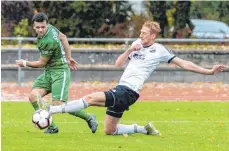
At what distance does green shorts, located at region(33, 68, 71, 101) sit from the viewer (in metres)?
13.0

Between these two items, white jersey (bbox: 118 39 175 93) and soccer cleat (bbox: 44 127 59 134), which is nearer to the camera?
white jersey (bbox: 118 39 175 93)

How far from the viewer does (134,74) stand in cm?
1241

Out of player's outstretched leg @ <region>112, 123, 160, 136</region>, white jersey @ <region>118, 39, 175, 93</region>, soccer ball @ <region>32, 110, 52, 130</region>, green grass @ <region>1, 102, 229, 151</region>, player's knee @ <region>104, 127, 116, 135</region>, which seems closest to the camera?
green grass @ <region>1, 102, 229, 151</region>

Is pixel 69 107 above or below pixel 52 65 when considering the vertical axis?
below

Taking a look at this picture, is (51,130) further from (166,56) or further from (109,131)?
(166,56)

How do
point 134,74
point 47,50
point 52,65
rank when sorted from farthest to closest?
point 52,65, point 47,50, point 134,74

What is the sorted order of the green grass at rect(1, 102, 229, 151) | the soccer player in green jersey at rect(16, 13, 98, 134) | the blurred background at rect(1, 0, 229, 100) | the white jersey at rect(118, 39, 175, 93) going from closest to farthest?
the green grass at rect(1, 102, 229, 151) < the white jersey at rect(118, 39, 175, 93) < the soccer player in green jersey at rect(16, 13, 98, 134) < the blurred background at rect(1, 0, 229, 100)

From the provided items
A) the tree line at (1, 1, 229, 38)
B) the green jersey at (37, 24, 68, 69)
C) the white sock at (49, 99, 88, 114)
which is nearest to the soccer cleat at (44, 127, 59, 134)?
the green jersey at (37, 24, 68, 69)

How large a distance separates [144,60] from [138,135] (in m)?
1.17

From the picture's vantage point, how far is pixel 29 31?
3203cm

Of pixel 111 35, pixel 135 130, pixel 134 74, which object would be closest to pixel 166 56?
pixel 134 74

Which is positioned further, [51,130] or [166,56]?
[51,130]

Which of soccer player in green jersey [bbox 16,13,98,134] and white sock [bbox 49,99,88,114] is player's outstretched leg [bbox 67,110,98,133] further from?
white sock [bbox 49,99,88,114]

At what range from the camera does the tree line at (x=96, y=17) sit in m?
31.3
